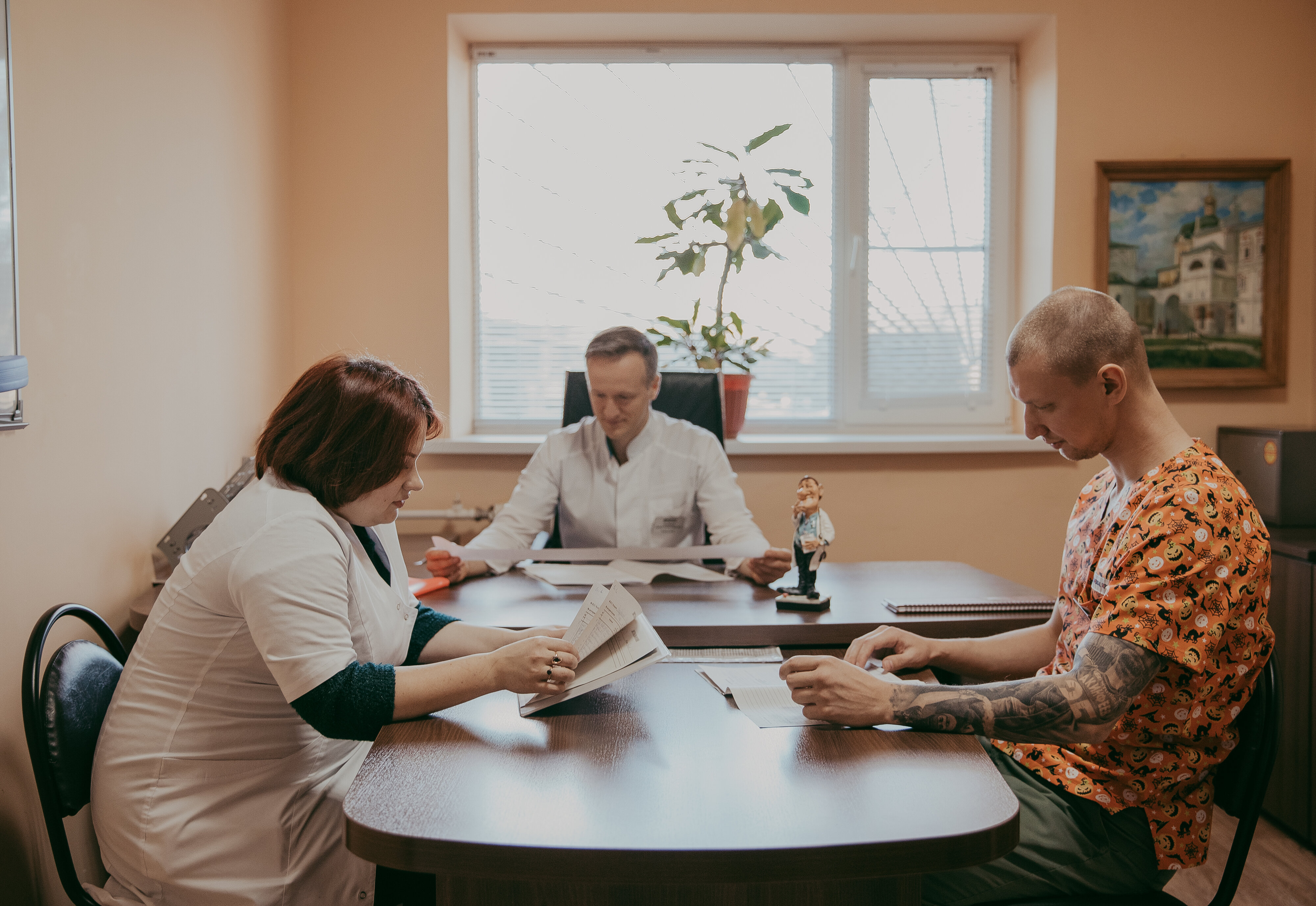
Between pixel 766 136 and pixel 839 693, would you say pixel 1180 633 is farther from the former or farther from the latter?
pixel 766 136

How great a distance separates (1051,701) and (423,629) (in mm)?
960

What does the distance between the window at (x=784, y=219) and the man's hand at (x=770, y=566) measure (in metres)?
1.57

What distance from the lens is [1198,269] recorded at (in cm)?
319

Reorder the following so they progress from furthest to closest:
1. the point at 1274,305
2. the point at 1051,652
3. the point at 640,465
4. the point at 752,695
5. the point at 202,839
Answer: the point at 1274,305
the point at 640,465
the point at 1051,652
the point at 752,695
the point at 202,839

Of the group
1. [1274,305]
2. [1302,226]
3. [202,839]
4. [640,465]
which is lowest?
[202,839]

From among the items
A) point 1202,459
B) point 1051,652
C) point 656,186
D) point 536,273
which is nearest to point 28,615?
point 1051,652

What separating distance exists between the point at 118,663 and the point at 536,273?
7.82 feet

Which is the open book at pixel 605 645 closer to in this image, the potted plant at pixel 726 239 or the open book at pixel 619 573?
the open book at pixel 619 573

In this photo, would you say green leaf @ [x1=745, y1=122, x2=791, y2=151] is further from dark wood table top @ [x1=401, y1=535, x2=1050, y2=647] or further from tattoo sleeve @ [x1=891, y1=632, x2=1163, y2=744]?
tattoo sleeve @ [x1=891, y1=632, x2=1163, y2=744]

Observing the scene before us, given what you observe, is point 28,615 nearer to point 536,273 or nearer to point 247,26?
point 247,26

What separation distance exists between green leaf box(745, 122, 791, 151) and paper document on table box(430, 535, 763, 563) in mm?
1568

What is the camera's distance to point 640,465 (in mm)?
2602

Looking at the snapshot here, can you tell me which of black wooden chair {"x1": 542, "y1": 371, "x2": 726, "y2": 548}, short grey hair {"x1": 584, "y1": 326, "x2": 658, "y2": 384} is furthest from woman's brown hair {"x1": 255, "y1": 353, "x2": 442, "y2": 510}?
black wooden chair {"x1": 542, "y1": 371, "x2": 726, "y2": 548}

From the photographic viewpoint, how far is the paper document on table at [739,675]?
1.36m
